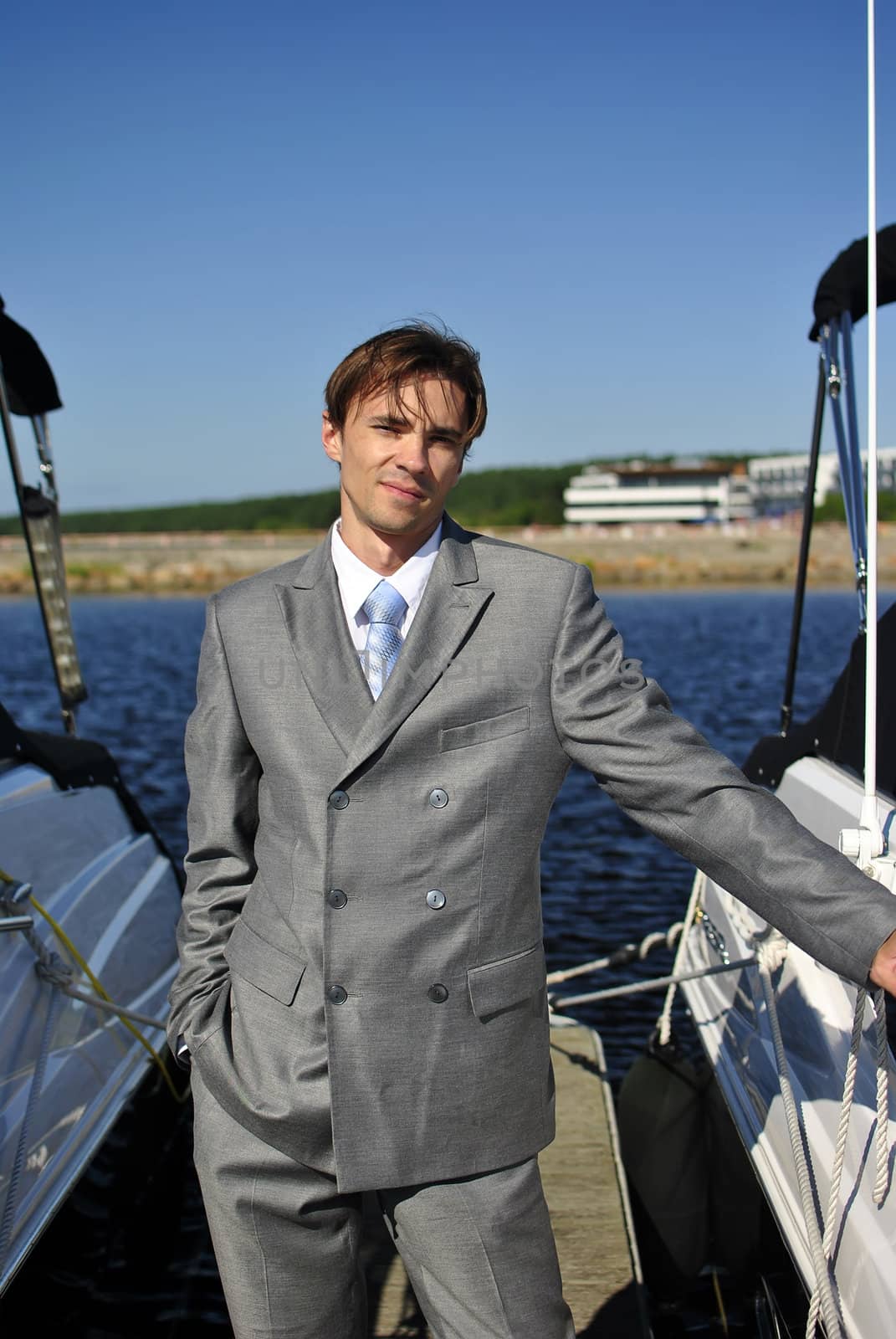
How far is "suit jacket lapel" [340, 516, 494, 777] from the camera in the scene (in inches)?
85.0

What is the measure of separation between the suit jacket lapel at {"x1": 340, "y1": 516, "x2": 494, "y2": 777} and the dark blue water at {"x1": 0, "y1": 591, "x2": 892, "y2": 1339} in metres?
3.24

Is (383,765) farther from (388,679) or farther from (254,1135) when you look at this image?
(254,1135)

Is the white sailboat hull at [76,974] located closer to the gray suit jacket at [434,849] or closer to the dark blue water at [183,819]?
the dark blue water at [183,819]

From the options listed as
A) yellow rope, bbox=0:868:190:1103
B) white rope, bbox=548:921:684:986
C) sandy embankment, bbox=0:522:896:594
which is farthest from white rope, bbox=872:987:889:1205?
sandy embankment, bbox=0:522:896:594

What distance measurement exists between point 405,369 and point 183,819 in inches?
451

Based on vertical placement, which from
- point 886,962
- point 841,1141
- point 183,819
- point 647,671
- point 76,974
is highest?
point 886,962

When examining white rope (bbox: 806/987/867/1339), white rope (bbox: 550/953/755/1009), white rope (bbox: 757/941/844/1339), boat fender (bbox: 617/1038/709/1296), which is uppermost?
white rope (bbox: 806/987/867/1339)

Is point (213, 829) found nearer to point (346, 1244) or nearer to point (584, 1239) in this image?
point (346, 1244)

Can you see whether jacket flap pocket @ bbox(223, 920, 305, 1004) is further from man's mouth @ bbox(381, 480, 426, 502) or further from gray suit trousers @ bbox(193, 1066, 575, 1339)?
man's mouth @ bbox(381, 480, 426, 502)

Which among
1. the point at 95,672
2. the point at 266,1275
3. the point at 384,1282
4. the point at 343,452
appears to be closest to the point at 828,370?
the point at 343,452

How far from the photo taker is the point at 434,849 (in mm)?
2160

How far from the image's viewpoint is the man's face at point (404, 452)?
223 centimetres

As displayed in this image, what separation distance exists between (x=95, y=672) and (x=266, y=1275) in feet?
115

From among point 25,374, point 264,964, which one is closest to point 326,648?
Answer: point 264,964
